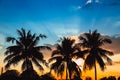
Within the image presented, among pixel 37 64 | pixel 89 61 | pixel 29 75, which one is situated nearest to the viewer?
pixel 29 75

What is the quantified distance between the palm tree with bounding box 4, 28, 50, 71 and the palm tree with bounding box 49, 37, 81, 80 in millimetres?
10886

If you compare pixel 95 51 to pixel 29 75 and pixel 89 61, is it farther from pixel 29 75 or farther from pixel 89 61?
pixel 29 75

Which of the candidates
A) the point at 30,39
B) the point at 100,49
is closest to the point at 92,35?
the point at 100,49

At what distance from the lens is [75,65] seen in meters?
58.2

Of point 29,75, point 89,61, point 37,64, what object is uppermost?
point 89,61

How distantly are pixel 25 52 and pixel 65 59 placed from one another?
13.7m

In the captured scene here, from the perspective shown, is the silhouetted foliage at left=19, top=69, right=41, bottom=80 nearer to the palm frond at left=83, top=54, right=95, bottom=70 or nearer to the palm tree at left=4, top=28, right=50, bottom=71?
the palm tree at left=4, top=28, right=50, bottom=71

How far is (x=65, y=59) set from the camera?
2315 inches

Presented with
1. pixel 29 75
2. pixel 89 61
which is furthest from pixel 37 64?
pixel 89 61

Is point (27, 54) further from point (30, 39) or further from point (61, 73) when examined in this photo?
point (61, 73)

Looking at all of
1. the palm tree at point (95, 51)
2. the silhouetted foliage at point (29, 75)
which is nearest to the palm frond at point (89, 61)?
the palm tree at point (95, 51)

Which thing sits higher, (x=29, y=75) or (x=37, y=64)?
(x=37, y=64)

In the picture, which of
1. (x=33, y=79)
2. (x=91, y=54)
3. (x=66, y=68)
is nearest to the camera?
(x=33, y=79)

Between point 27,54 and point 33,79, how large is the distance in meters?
4.66
